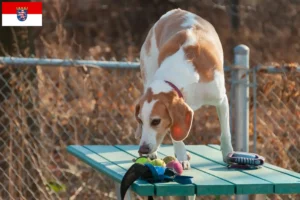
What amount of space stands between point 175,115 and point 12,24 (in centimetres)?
252

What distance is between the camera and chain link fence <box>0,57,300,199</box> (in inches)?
227

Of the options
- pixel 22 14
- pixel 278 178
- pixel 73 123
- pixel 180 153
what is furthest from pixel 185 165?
pixel 22 14

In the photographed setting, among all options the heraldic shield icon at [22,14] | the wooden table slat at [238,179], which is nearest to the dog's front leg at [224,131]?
Answer: the wooden table slat at [238,179]

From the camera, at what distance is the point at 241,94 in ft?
17.6

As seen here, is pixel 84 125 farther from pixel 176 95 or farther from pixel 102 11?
pixel 102 11

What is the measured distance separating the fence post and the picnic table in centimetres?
51

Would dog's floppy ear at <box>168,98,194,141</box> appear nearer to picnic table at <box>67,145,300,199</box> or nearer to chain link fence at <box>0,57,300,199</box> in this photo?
picnic table at <box>67,145,300,199</box>

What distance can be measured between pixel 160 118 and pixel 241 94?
1396mm

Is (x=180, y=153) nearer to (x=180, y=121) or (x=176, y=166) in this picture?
(x=180, y=121)

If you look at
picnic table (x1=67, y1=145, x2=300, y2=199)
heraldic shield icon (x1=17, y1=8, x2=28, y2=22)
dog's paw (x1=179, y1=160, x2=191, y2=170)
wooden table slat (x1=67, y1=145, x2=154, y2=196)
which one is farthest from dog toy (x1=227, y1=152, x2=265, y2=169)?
heraldic shield icon (x1=17, y1=8, x2=28, y2=22)

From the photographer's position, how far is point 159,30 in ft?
15.9

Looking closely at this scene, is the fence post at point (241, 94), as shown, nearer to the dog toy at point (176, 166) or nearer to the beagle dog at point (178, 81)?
the beagle dog at point (178, 81)

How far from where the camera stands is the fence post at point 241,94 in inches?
211

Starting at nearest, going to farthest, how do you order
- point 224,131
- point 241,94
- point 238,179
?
point 238,179, point 224,131, point 241,94
